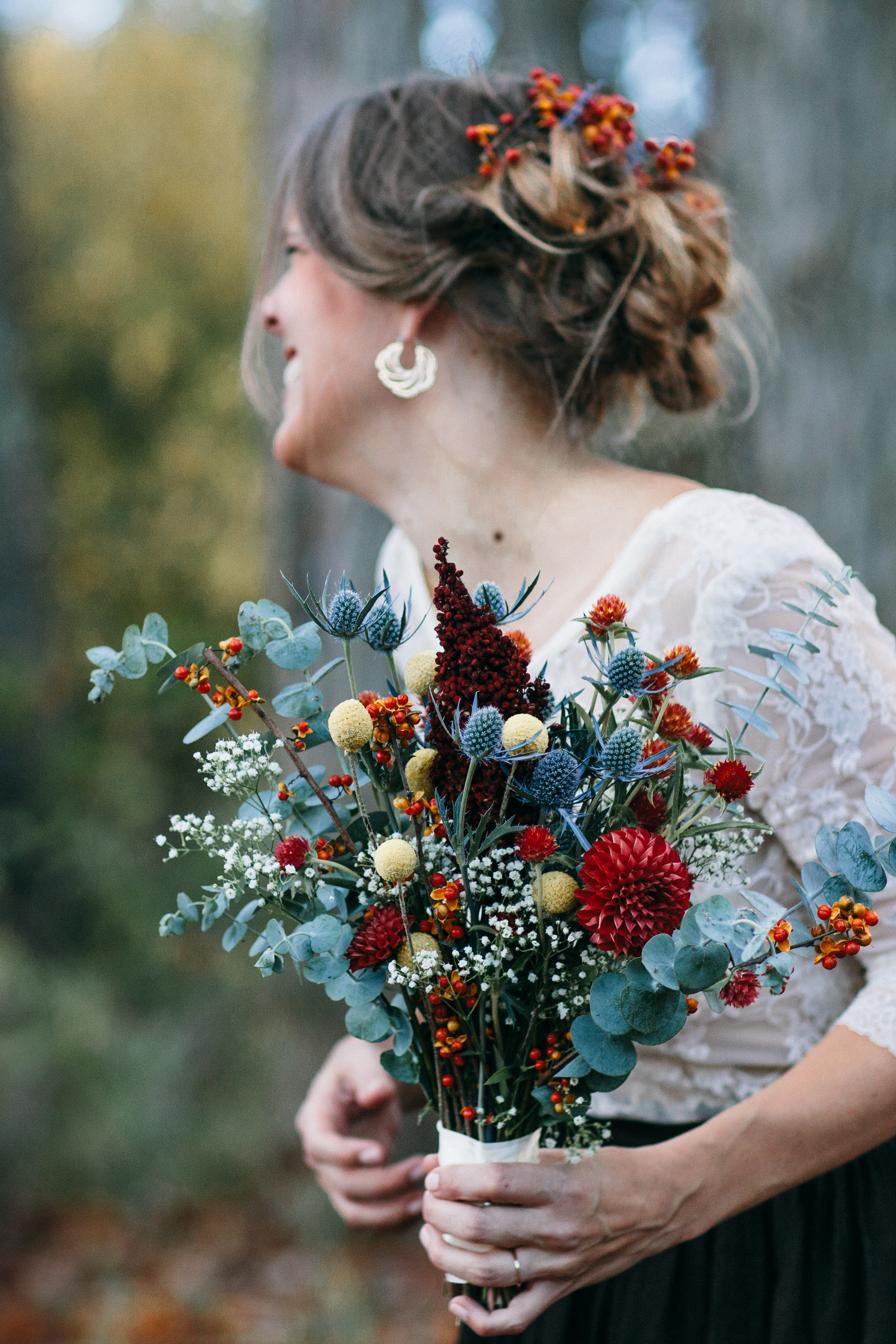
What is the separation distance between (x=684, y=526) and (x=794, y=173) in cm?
174

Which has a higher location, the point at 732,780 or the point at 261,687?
the point at 732,780

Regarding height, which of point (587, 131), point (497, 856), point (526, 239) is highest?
point (587, 131)

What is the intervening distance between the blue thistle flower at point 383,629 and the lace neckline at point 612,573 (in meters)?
0.41

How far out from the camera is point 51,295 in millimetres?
10445

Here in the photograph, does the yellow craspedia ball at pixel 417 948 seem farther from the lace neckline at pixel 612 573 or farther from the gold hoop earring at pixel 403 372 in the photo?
the gold hoop earring at pixel 403 372

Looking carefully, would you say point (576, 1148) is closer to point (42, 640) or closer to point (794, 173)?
point (794, 173)

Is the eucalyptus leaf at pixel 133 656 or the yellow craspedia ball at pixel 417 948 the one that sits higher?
the eucalyptus leaf at pixel 133 656

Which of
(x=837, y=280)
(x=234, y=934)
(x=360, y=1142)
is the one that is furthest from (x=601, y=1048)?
(x=837, y=280)

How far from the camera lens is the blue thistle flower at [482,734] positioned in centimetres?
79

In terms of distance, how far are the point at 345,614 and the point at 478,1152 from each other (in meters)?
0.52

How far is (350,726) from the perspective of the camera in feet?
2.89

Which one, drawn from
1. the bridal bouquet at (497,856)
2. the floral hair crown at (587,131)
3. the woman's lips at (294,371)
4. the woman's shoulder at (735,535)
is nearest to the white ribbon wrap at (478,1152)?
the bridal bouquet at (497,856)

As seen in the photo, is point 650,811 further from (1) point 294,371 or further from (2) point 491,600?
(1) point 294,371

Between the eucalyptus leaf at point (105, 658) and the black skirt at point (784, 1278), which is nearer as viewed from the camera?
the eucalyptus leaf at point (105, 658)
